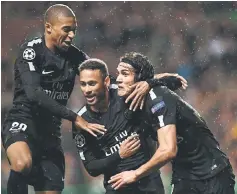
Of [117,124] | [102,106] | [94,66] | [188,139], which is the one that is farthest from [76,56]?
[188,139]

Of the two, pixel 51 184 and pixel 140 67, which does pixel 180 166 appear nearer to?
pixel 140 67

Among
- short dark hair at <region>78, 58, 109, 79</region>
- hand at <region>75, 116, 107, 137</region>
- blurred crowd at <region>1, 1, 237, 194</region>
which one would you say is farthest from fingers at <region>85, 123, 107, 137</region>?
blurred crowd at <region>1, 1, 237, 194</region>

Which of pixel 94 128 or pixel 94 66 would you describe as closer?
pixel 94 128

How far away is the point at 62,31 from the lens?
4273mm

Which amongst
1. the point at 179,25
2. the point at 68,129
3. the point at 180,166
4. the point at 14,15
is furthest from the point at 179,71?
the point at 180,166

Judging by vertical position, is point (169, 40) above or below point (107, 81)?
above

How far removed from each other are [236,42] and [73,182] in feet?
11.1

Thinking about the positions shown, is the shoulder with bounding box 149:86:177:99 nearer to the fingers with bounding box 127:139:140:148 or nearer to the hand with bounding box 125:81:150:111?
the hand with bounding box 125:81:150:111

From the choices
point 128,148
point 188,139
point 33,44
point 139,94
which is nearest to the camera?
point 188,139

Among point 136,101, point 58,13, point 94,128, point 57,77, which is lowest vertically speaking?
point 94,128

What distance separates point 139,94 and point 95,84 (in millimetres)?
512

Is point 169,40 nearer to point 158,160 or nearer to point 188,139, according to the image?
point 188,139

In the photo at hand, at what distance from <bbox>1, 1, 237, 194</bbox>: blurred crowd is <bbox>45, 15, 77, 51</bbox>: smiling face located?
3.66 m

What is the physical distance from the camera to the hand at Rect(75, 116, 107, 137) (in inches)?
155
